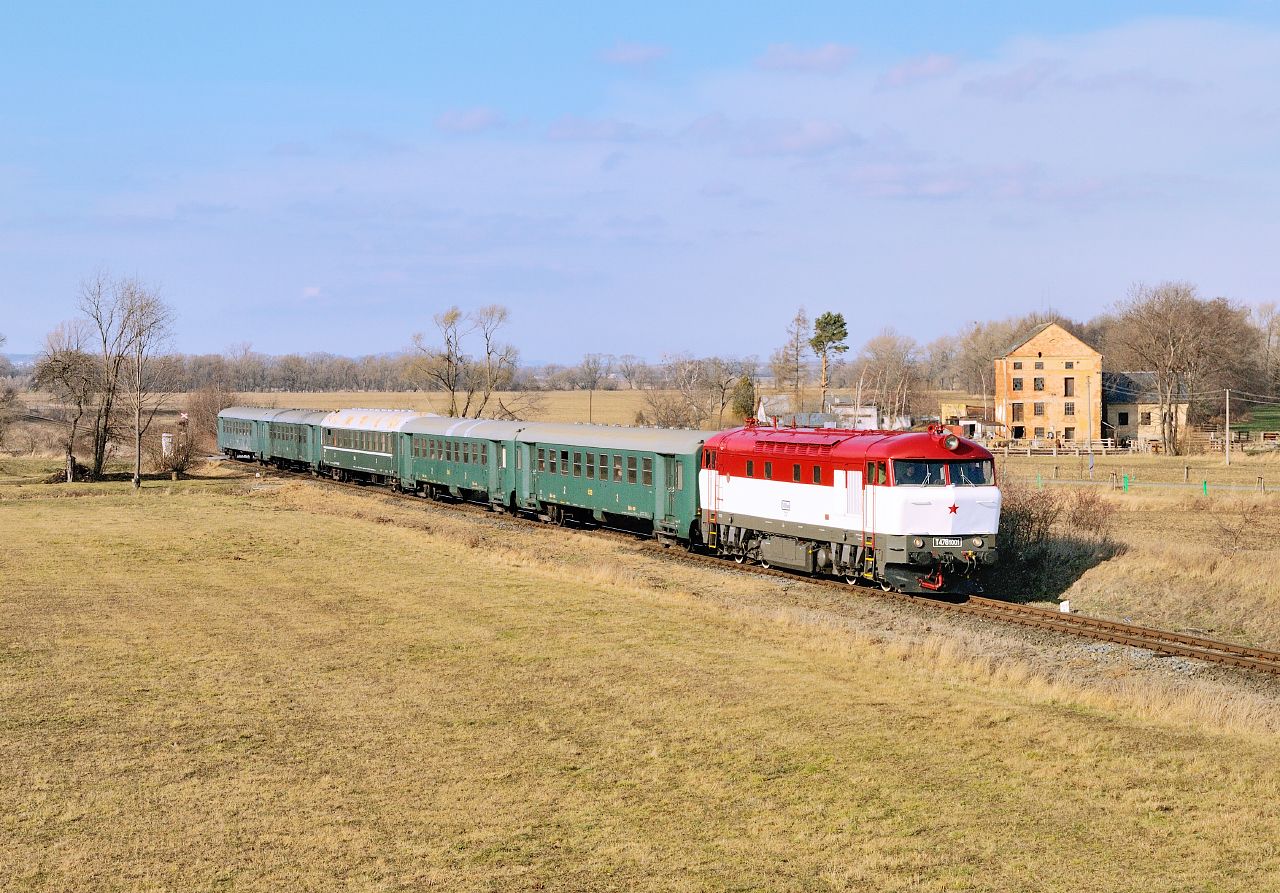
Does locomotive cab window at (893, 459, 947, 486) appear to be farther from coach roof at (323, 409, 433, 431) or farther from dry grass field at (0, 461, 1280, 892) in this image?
coach roof at (323, 409, 433, 431)

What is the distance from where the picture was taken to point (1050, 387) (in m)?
95.6

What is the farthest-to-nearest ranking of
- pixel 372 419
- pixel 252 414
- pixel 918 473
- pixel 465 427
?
pixel 252 414 < pixel 372 419 < pixel 465 427 < pixel 918 473

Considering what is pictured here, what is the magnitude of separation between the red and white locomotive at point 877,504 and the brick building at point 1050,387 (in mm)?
68672

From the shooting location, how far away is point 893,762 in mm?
14305

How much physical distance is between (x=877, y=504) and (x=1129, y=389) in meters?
82.3

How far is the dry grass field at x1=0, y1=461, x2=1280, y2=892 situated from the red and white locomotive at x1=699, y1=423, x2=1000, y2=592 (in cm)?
286

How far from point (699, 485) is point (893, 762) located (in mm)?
19250

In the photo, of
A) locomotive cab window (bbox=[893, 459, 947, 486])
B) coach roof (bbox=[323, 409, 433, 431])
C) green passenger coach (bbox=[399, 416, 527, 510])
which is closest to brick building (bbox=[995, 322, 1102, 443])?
coach roof (bbox=[323, 409, 433, 431])

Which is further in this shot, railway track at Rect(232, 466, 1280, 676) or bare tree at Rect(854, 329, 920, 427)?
bare tree at Rect(854, 329, 920, 427)

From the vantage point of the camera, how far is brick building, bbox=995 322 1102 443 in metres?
95.0

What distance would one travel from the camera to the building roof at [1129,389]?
322 ft

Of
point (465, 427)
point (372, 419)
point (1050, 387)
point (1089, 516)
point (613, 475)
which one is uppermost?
point (1050, 387)

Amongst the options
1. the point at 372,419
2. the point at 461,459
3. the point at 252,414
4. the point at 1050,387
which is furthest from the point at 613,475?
the point at 1050,387

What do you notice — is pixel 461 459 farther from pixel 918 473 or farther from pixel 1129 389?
pixel 1129 389
